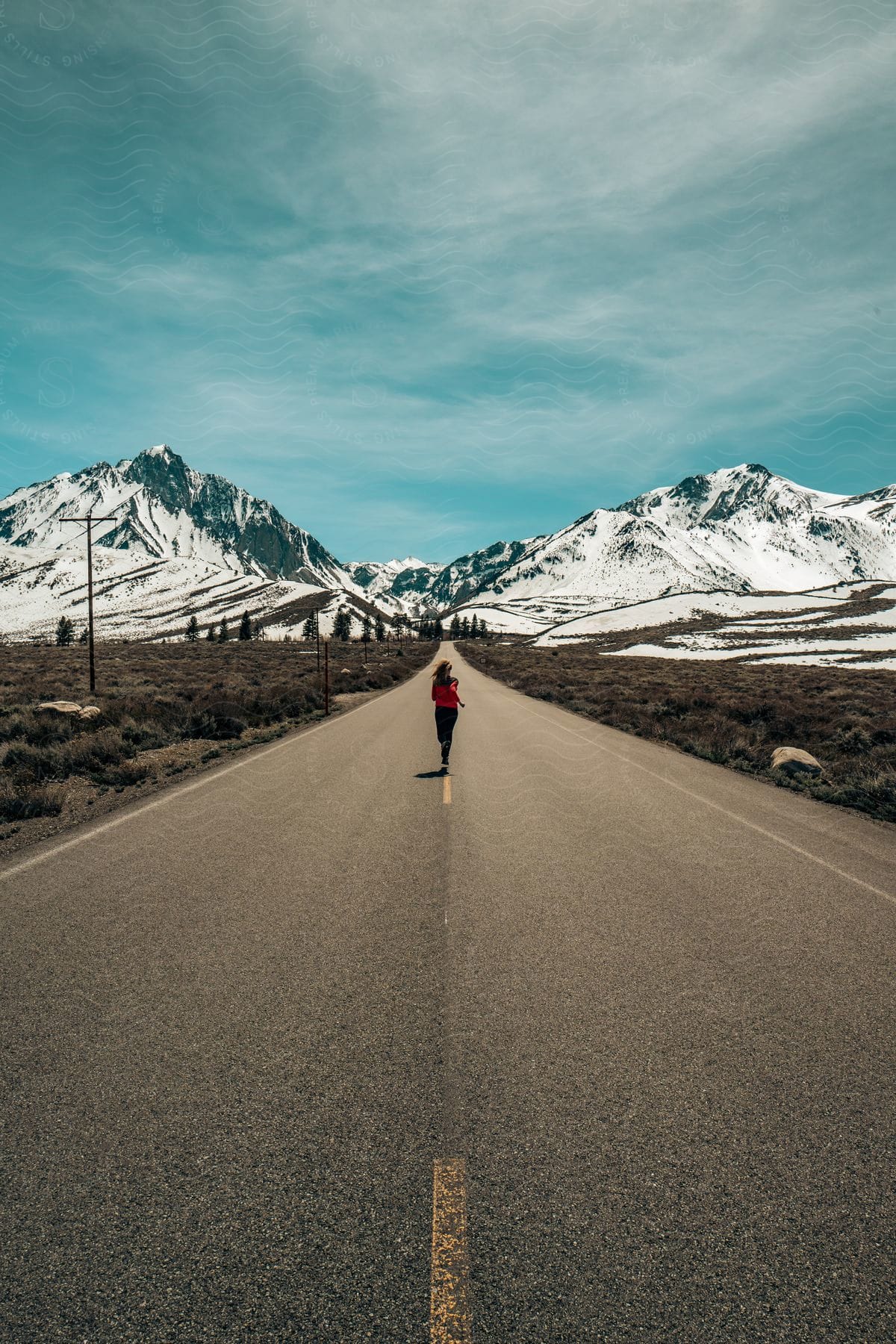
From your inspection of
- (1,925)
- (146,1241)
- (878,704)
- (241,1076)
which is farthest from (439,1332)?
(878,704)

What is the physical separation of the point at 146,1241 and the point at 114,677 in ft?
131

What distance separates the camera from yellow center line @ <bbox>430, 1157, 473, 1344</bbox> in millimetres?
2029

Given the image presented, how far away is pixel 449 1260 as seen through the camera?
2.26m

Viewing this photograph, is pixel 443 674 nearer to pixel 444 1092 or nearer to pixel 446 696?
pixel 446 696

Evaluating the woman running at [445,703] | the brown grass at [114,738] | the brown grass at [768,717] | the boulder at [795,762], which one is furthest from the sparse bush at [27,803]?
the boulder at [795,762]

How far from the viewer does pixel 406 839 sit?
770 cm

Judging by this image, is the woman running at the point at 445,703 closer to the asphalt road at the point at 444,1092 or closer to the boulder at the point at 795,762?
the asphalt road at the point at 444,1092

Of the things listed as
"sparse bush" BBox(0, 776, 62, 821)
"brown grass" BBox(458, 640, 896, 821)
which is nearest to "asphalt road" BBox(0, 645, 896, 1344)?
"sparse bush" BBox(0, 776, 62, 821)

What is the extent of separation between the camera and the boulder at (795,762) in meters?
12.3

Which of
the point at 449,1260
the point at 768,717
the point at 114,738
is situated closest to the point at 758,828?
the point at 449,1260

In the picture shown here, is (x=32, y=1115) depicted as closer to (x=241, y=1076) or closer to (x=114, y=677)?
(x=241, y=1076)

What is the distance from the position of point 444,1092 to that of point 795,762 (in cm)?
1155

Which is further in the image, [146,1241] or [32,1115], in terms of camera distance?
[32,1115]

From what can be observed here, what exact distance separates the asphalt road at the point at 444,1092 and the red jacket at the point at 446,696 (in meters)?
5.50
